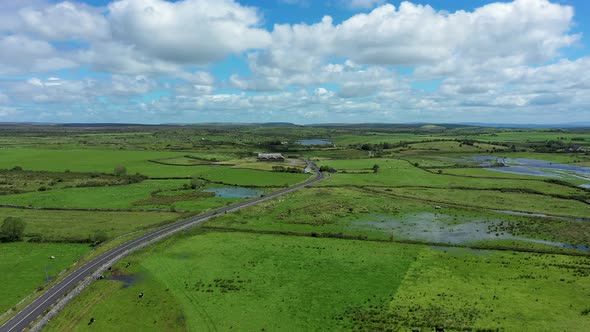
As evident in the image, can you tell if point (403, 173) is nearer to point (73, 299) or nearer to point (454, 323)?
point (454, 323)

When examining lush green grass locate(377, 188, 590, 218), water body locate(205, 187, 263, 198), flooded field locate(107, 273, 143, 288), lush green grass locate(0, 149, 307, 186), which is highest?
lush green grass locate(0, 149, 307, 186)

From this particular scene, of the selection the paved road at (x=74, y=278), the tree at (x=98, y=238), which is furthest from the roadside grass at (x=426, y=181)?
the tree at (x=98, y=238)

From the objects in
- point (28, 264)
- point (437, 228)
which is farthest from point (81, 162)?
point (437, 228)

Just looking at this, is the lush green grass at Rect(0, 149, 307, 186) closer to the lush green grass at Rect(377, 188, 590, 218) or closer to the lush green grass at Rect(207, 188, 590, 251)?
the lush green grass at Rect(207, 188, 590, 251)

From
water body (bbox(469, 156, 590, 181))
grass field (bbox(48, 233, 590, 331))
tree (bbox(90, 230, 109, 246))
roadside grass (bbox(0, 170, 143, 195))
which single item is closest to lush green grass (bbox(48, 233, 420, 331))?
grass field (bbox(48, 233, 590, 331))

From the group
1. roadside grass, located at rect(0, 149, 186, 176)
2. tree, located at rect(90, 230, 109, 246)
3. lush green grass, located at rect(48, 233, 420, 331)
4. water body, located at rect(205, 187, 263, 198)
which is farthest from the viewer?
roadside grass, located at rect(0, 149, 186, 176)

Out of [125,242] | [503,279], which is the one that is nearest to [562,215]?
[503,279]
